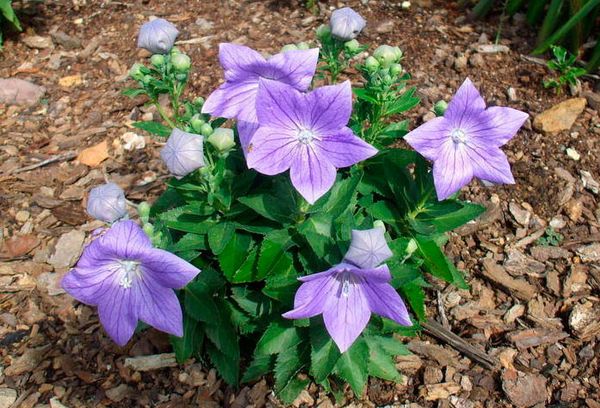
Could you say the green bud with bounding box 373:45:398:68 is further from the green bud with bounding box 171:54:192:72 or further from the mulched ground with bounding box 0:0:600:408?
the mulched ground with bounding box 0:0:600:408

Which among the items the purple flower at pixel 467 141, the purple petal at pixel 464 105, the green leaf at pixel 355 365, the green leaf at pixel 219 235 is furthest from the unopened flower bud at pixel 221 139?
the green leaf at pixel 355 365

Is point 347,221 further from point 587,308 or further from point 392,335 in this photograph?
point 587,308

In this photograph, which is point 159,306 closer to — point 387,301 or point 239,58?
point 387,301

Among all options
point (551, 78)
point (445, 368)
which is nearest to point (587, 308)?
point (445, 368)

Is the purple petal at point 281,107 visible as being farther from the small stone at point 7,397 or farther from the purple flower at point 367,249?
the small stone at point 7,397

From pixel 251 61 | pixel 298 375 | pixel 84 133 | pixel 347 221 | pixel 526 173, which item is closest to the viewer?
pixel 251 61

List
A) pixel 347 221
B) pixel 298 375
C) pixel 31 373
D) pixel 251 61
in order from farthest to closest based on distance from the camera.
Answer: pixel 31 373 → pixel 298 375 → pixel 347 221 → pixel 251 61

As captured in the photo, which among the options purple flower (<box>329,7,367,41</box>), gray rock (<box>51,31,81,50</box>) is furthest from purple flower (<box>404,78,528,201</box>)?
gray rock (<box>51,31,81,50</box>)
